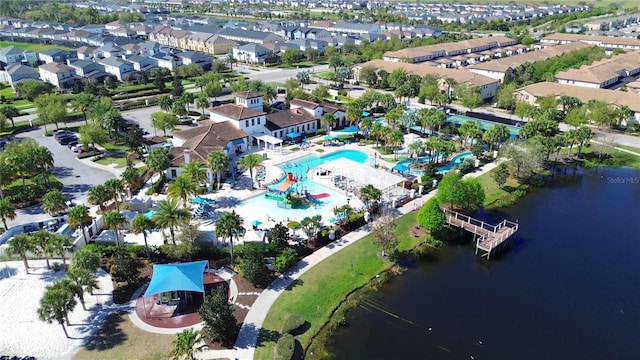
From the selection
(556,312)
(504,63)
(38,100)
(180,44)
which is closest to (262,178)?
(556,312)

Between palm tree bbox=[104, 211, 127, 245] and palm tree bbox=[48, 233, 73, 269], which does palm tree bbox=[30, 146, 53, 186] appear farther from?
palm tree bbox=[104, 211, 127, 245]

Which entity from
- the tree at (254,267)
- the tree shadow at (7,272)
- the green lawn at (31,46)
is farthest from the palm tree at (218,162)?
the green lawn at (31,46)

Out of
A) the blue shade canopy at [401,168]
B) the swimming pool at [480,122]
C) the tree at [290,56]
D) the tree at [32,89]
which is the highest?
the tree at [290,56]

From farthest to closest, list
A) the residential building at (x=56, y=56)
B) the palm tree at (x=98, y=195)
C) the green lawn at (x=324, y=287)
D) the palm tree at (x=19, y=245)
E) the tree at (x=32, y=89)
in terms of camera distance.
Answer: the residential building at (x=56, y=56) < the tree at (x=32, y=89) < the palm tree at (x=98, y=195) < the palm tree at (x=19, y=245) < the green lawn at (x=324, y=287)

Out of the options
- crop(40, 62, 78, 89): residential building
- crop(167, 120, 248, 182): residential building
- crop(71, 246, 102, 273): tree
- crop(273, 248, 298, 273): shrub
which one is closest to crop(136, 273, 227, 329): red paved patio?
crop(71, 246, 102, 273): tree

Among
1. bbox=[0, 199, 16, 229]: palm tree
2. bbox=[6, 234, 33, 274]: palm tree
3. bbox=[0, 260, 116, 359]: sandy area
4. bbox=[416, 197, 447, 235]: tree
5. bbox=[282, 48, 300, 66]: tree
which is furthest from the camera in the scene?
bbox=[282, 48, 300, 66]: tree

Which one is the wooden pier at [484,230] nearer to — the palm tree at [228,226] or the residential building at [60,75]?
the palm tree at [228,226]
